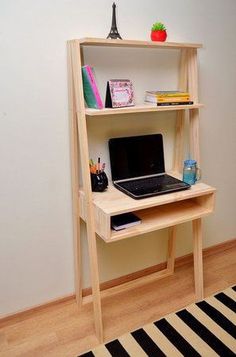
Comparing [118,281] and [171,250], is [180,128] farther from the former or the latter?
[118,281]

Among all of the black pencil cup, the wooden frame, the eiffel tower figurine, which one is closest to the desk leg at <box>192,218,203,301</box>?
the wooden frame

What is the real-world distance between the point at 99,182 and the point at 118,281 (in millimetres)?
820

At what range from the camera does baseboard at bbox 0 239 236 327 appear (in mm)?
1703

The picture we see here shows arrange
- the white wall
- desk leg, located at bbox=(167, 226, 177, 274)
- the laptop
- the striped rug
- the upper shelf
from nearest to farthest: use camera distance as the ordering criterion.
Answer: the upper shelf
the white wall
the striped rug
the laptop
desk leg, located at bbox=(167, 226, 177, 274)

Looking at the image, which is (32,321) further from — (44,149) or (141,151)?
(141,151)

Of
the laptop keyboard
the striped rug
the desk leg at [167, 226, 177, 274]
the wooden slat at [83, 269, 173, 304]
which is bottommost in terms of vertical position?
the striped rug

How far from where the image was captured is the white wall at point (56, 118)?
4.55ft

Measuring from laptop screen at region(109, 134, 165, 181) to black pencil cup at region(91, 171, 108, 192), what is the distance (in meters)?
0.12

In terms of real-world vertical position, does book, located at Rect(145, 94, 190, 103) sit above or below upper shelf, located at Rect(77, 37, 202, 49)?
below

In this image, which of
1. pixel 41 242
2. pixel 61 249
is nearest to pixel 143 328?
pixel 61 249

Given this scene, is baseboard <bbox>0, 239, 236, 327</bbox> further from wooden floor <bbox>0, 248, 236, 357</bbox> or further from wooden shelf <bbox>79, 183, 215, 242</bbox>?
wooden shelf <bbox>79, 183, 215, 242</bbox>

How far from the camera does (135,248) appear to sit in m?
1.99

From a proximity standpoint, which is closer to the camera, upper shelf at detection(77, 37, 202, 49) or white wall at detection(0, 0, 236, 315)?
→ upper shelf at detection(77, 37, 202, 49)

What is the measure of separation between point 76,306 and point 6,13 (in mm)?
1643
